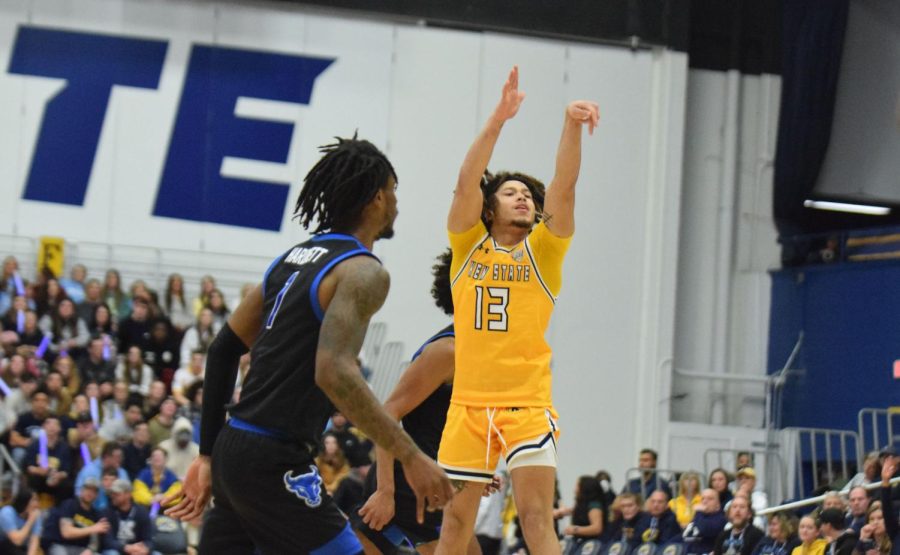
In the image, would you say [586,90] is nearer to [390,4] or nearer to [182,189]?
[390,4]

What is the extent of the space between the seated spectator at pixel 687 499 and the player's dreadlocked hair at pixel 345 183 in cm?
1223

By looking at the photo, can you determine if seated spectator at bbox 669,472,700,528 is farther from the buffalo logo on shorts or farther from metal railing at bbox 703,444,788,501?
the buffalo logo on shorts

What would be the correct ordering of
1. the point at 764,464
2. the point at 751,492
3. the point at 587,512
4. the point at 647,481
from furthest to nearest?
the point at 764,464, the point at 647,481, the point at 587,512, the point at 751,492

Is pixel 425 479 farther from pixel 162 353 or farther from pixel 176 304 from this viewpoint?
pixel 176 304

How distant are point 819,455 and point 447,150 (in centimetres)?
703

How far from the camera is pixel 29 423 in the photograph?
1686 cm

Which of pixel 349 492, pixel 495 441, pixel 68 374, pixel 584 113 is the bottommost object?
pixel 349 492

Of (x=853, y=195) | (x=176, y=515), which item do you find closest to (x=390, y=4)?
(x=853, y=195)

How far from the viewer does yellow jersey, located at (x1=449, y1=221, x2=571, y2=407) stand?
700 cm

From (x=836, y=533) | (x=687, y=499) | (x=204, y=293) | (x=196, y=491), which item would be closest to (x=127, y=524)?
(x=204, y=293)

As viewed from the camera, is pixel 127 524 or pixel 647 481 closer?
pixel 127 524

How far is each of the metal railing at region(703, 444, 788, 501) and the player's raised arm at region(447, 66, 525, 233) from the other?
15.2 m

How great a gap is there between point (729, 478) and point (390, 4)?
9777mm

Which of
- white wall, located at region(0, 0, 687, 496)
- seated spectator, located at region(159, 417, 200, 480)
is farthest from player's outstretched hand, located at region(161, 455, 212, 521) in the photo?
white wall, located at region(0, 0, 687, 496)
